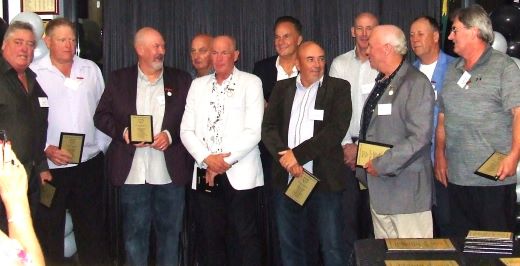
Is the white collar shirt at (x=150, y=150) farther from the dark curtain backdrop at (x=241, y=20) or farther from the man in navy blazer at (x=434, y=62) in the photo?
the man in navy blazer at (x=434, y=62)

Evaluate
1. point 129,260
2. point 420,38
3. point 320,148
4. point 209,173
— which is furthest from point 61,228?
point 420,38

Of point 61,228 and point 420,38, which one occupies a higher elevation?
point 420,38

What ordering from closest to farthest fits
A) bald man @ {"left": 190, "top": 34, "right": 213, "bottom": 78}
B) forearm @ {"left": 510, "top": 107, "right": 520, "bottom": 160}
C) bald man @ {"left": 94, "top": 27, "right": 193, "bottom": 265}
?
forearm @ {"left": 510, "top": 107, "right": 520, "bottom": 160}
bald man @ {"left": 94, "top": 27, "right": 193, "bottom": 265}
bald man @ {"left": 190, "top": 34, "right": 213, "bottom": 78}

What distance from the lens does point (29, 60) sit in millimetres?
4086

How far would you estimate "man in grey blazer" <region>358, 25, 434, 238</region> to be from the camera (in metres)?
3.61

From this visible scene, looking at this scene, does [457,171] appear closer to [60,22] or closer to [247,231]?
[247,231]

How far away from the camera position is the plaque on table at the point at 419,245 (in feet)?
7.98

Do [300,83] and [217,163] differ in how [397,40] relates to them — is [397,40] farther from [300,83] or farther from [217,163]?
[217,163]

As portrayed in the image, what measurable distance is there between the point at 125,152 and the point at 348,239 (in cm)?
145

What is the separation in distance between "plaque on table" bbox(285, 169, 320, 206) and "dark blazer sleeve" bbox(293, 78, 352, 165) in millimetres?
86

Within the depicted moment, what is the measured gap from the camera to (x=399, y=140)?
3680 millimetres

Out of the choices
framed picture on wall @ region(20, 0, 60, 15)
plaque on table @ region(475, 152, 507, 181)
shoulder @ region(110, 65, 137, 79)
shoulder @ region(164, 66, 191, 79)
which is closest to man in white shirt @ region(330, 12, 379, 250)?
plaque on table @ region(475, 152, 507, 181)

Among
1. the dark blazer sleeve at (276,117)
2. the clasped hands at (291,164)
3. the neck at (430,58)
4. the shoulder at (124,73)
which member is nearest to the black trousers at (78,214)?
the shoulder at (124,73)

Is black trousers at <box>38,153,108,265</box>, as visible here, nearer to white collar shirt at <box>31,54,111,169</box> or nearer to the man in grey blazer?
white collar shirt at <box>31,54,111,169</box>
